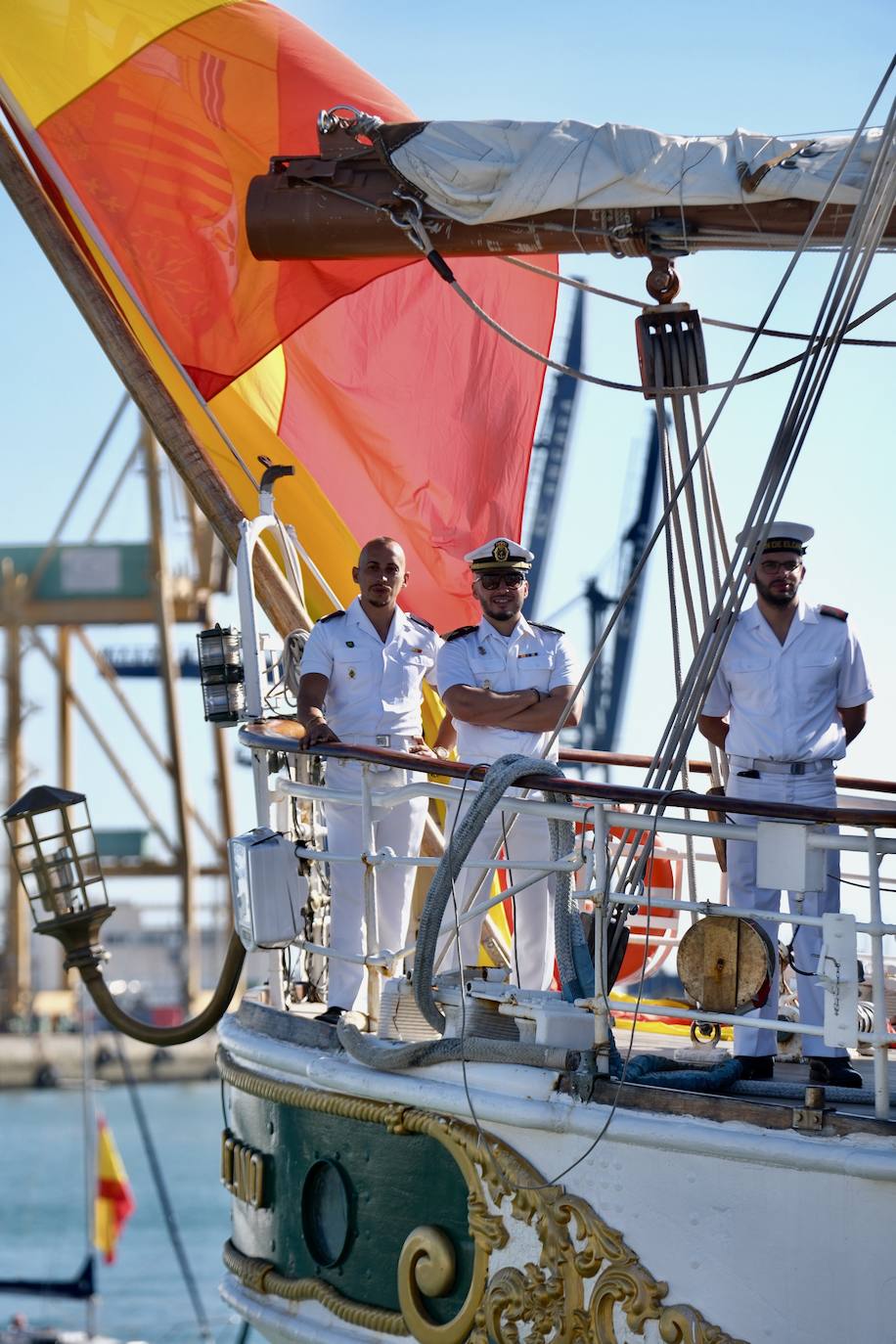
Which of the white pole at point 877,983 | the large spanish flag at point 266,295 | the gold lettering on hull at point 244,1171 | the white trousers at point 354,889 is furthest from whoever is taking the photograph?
the large spanish flag at point 266,295

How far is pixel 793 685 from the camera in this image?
5.38 meters

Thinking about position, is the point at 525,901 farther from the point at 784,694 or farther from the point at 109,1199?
the point at 109,1199

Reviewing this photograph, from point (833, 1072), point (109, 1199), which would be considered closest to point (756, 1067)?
point (833, 1072)

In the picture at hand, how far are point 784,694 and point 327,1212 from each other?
1.88 m

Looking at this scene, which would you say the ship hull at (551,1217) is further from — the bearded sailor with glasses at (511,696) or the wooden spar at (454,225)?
the wooden spar at (454,225)

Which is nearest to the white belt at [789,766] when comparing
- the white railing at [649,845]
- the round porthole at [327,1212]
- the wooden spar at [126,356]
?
the white railing at [649,845]

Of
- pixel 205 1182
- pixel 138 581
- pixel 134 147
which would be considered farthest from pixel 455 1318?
pixel 138 581

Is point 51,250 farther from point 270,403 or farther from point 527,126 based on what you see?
point 527,126

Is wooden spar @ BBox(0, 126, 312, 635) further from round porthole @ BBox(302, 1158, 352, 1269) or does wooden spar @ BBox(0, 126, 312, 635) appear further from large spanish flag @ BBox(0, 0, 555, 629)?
round porthole @ BBox(302, 1158, 352, 1269)

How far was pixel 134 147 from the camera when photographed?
8391 millimetres

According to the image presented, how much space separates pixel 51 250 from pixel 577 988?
4.29 metres

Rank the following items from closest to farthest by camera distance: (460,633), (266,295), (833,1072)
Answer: (833,1072), (460,633), (266,295)

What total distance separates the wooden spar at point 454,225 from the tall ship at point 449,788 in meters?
0.02

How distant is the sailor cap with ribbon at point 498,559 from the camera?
19.8ft
